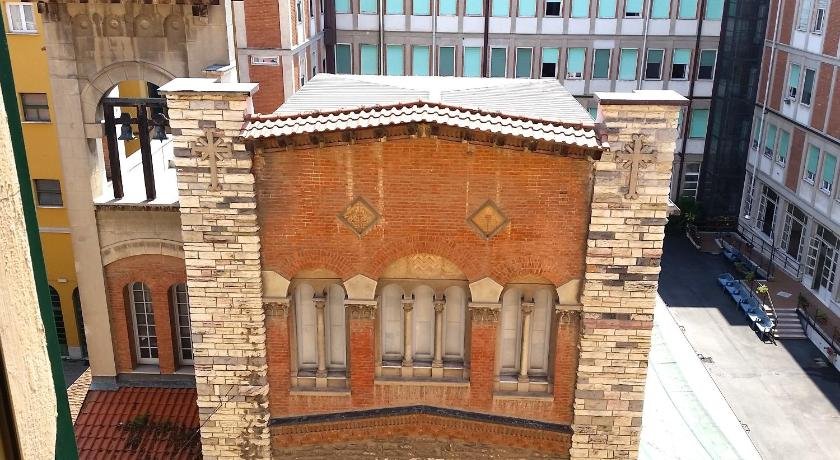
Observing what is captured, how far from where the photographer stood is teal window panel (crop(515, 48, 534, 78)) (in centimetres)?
4712

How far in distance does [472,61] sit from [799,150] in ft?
64.7

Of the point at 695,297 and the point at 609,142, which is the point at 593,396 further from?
the point at 695,297

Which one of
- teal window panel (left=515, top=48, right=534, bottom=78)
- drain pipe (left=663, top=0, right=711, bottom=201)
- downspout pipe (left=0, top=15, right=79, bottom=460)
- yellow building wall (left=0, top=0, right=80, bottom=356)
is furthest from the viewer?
teal window panel (left=515, top=48, right=534, bottom=78)

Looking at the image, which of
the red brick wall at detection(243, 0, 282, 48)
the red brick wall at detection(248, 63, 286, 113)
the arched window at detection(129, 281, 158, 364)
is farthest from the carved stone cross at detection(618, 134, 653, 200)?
the red brick wall at detection(243, 0, 282, 48)

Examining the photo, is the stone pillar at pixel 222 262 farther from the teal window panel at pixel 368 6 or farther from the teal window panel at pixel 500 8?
the teal window panel at pixel 500 8

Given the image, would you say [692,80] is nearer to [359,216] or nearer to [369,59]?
[369,59]

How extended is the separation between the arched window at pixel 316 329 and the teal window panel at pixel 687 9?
1533 inches

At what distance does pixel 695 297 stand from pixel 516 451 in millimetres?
28967

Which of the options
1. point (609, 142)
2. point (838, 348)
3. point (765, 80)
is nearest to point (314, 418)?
point (609, 142)

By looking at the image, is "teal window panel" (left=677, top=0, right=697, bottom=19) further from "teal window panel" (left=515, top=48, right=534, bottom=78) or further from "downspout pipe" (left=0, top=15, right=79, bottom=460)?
"downspout pipe" (left=0, top=15, right=79, bottom=460)

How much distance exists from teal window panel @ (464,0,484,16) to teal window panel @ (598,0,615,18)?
7217 mm

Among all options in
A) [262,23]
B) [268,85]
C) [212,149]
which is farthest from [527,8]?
[212,149]

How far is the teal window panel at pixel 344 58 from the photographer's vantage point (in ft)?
153

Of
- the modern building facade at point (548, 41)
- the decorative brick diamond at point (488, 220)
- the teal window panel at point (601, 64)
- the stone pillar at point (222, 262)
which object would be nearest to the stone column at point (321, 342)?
the stone pillar at point (222, 262)
